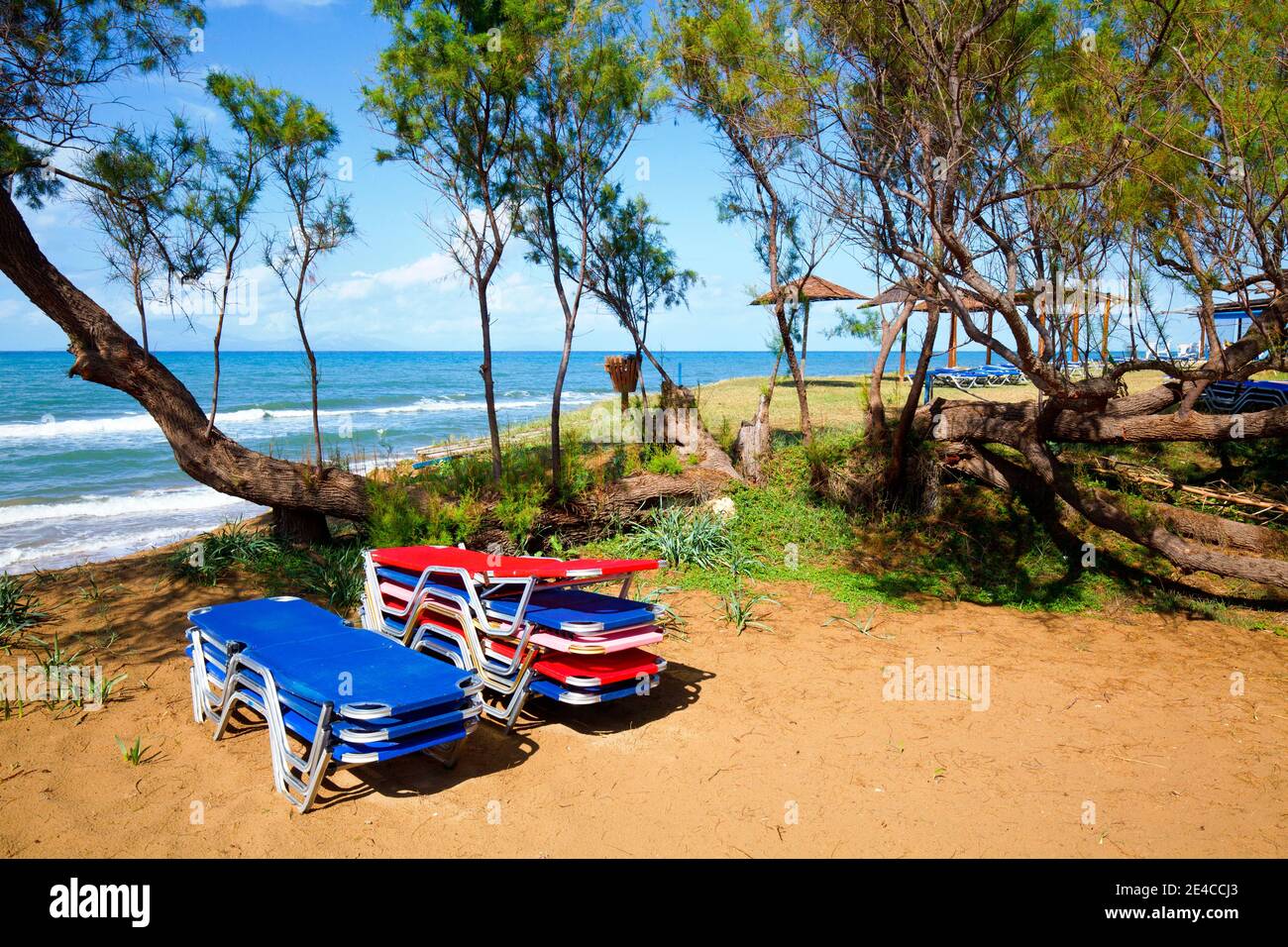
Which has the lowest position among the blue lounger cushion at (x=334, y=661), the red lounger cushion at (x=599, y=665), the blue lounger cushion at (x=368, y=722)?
the red lounger cushion at (x=599, y=665)

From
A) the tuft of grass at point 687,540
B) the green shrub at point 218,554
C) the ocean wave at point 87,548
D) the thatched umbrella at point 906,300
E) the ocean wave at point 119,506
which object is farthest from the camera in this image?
the ocean wave at point 119,506

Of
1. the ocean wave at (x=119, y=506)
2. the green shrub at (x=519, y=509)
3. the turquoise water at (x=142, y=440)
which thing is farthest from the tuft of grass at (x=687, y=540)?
the ocean wave at (x=119, y=506)

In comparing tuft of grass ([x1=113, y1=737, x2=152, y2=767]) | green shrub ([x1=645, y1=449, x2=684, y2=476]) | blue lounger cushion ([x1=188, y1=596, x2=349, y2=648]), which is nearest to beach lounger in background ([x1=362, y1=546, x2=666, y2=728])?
blue lounger cushion ([x1=188, y1=596, x2=349, y2=648])

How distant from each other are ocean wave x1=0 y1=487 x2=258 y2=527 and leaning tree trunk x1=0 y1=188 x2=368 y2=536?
5.59 metres

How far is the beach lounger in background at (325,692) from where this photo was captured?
3672mm

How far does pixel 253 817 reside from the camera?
3.81 m

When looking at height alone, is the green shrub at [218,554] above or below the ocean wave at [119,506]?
above

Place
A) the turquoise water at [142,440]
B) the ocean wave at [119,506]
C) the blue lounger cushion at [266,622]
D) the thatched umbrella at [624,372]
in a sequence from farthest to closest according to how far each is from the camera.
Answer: the ocean wave at [119,506], the turquoise water at [142,440], the thatched umbrella at [624,372], the blue lounger cushion at [266,622]

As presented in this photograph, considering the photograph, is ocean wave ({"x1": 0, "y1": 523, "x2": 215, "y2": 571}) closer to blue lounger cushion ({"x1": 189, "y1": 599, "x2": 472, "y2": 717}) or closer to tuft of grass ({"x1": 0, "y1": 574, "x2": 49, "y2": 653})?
tuft of grass ({"x1": 0, "y1": 574, "x2": 49, "y2": 653})

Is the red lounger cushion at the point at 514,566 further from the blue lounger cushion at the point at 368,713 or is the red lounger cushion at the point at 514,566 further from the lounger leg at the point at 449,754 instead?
the lounger leg at the point at 449,754

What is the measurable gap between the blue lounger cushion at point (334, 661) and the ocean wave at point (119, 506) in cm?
924

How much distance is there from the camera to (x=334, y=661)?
13.6ft

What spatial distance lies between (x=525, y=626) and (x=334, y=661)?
3.68ft

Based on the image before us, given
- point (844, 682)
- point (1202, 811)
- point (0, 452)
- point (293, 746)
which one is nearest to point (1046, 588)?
point (844, 682)
